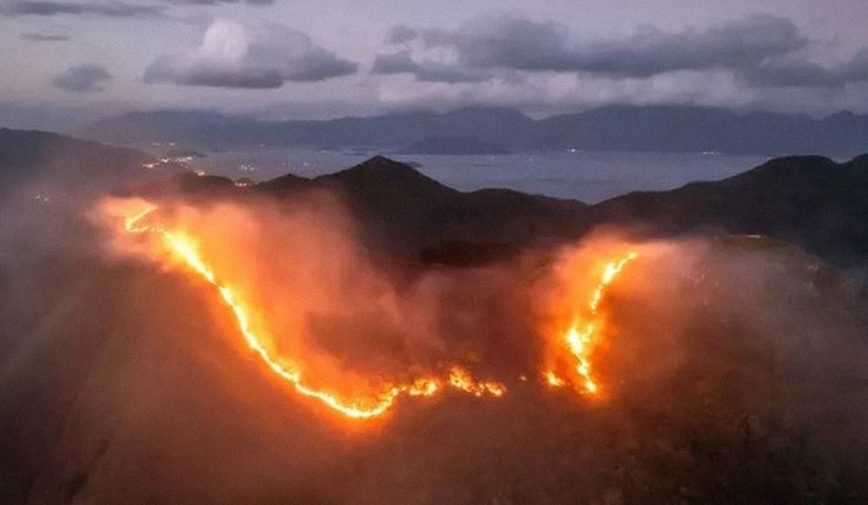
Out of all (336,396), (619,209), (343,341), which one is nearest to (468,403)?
(336,396)

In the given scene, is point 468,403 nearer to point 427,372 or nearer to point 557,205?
point 427,372

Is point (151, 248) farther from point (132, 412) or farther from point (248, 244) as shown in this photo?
point (132, 412)

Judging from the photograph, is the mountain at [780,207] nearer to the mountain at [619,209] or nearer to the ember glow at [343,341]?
the mountain at [619,209]

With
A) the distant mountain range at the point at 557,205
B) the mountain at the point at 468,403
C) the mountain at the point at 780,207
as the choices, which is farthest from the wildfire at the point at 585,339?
the mountain at the point at 780,207

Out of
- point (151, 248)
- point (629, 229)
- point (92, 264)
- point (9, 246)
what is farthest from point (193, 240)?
point (629, 229)

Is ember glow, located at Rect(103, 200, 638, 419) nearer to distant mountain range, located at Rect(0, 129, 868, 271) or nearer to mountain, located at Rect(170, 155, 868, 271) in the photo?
distant mountain range, located at Rect(0, 129, 868, 271)

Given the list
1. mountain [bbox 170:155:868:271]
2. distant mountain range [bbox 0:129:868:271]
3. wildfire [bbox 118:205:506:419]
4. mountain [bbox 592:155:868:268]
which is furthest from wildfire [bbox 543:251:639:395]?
mountain [bbox 592:155:868:268]

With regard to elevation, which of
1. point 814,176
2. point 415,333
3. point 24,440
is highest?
point 814,176
